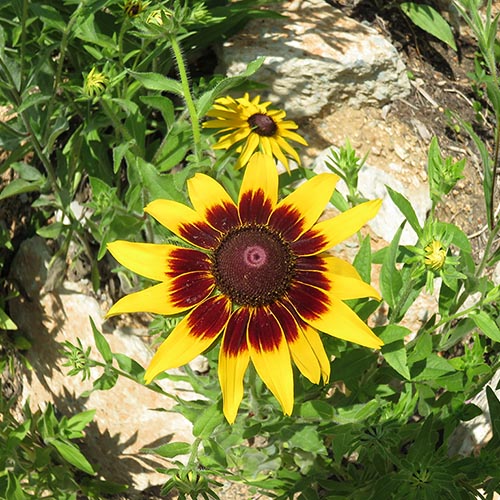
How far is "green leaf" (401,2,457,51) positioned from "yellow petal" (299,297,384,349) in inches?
94.8

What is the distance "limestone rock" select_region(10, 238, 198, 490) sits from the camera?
3227 millimetres

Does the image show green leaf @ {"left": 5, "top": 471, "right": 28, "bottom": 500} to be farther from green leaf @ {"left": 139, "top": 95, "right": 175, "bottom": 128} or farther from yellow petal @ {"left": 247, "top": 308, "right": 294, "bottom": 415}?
green leaf @ {"left": 139, "top": 95, "right": 175, "bottom": 128}

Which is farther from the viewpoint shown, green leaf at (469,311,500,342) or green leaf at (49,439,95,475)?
green leaf at (49,439,95,475)

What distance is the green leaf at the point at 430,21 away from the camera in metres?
3.71

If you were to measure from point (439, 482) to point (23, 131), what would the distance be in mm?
2124

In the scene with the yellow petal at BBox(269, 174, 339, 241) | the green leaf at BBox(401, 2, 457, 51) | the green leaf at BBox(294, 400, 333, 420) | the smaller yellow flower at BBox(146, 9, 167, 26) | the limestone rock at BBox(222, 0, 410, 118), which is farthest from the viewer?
the green leaf at BBox(401, 2, 457, 51)

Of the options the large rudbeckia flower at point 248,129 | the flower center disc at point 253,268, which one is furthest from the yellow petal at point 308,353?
the large rudbeckia flower at point 248,129

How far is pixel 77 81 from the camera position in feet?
10.3

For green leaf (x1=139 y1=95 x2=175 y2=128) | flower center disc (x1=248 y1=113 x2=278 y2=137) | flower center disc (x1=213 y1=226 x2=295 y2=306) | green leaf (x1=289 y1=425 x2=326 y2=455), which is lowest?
green leaf (x1=289 y1=425 x2=326 y2=455)

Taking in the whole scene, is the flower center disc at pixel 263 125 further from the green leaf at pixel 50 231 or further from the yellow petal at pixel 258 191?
the green leaf at pixel 50 231

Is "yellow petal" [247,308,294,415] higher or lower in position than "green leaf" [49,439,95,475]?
higher

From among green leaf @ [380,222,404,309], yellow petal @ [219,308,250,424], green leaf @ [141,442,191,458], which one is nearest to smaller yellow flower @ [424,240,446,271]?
green leaf @ [380,222,404,309]

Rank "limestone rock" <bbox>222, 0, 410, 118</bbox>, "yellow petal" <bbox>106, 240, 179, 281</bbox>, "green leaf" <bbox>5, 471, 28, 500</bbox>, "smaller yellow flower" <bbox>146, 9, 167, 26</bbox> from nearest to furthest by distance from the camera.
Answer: "yellow petal" <bbox>106, 240, 179, 281</bbox>
"smaller yellow flower" <bbox>146, 9, 167, 26</bbox>
"green leaf" <bbox>5, 471, 28, 500</bbox>
"limestone rock" <bbox>222, 0, 410, 118</bbox>

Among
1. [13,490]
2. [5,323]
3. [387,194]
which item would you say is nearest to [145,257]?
[13,490]
